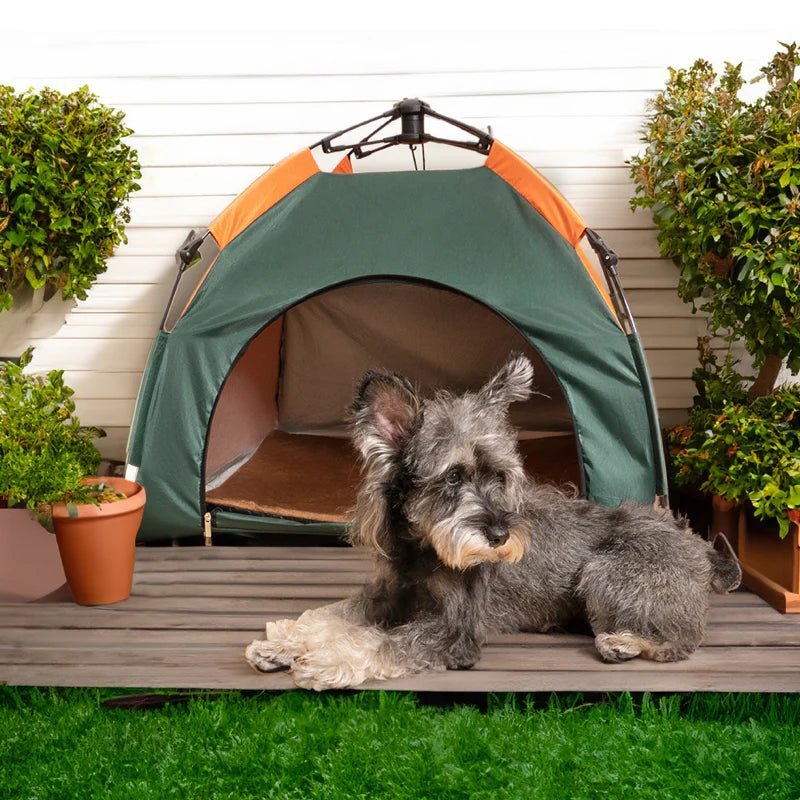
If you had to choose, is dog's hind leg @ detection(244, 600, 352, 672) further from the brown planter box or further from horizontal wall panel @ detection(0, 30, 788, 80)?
horizontal wall panel @ detection(0, 30, 788, 80)

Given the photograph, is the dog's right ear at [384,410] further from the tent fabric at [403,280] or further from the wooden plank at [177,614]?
the tent fabric at [403,280]

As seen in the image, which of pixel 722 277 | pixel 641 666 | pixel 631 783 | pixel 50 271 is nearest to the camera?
pixel 631 783

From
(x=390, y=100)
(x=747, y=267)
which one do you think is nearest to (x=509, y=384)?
(x=747, y=267)

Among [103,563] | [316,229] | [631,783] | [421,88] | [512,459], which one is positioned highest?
[421,88]

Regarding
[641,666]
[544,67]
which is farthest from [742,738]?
[544,67]

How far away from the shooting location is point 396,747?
2.73 m

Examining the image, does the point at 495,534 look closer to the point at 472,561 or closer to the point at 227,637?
the point at 472,561

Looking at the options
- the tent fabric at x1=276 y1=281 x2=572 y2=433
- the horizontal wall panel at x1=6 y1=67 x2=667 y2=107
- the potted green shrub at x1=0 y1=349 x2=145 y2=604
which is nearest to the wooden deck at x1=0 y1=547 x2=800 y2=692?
the potted green shrub at x1=0 y1=349 x2=145 y2=604

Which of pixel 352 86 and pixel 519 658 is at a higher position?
pixel 352 86

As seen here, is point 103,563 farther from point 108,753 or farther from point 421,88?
point 421,88

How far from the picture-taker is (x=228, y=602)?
3.65 m

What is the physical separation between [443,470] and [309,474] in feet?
7.63

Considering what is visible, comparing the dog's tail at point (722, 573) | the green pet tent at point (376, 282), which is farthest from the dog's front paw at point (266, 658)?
the dog's tail at point (722, 573)

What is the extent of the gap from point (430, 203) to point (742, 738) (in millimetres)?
2492
